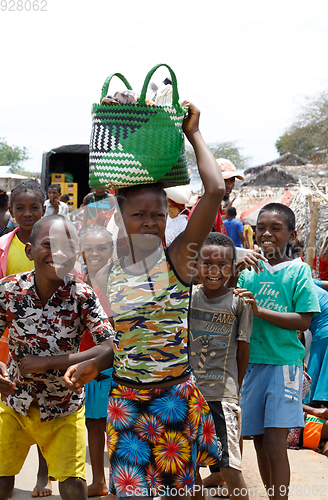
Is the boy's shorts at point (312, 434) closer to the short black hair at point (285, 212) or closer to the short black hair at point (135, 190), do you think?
the short black hair at point (285, 212)

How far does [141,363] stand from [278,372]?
1.23m

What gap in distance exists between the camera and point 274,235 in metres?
3.09

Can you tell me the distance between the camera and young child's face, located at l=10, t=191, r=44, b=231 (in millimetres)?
3600

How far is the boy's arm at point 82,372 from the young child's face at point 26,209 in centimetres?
180

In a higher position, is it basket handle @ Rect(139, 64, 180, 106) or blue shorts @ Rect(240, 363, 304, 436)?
basket handle @ Rect(139, 64, 180, 106)

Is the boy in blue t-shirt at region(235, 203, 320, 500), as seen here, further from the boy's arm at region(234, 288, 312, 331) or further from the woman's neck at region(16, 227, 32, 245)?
the woman's neck at region(16, 227, 32, 245)

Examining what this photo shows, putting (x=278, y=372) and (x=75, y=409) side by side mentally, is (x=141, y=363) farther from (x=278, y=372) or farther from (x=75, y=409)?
(x=278, y=372)

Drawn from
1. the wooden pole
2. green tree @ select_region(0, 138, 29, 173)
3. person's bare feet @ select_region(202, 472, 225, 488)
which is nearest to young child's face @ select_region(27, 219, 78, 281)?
person's bare feet @ select_region(202, 472, 225, 488)

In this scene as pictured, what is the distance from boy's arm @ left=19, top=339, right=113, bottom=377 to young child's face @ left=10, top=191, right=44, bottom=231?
1.57 meters

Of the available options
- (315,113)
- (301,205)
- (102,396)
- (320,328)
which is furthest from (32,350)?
(315,113)

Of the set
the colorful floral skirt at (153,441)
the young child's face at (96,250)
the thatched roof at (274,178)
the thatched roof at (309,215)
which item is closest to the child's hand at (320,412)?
the young child's face at (96,250)

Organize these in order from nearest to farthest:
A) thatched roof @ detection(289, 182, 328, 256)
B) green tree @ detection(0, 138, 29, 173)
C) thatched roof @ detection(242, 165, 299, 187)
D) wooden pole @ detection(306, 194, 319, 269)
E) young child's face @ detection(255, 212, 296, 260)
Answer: young child's face @ detection(255, 212, 296, 260) → thatched roof @ detection(289, 182, 328, 256) → wooden pole @ detection(306, 194, 319, 269) → thatched roof @ detection(242, 165, 299, 187) → green tree @ detection(0, 138, 29, 173)

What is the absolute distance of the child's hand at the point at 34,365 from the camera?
7.25 ft

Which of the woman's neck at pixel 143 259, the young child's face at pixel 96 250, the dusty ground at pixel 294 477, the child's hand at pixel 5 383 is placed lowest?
the dusty ground at pixel 294 477
